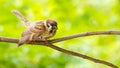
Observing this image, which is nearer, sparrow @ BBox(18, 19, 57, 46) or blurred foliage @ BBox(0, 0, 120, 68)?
sparrow @ BBox(18, 19, 57, 46)

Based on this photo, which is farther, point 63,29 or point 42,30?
point 63,29

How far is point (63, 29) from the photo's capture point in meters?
2.16

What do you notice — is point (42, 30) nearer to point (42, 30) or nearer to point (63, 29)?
point (42, 30)

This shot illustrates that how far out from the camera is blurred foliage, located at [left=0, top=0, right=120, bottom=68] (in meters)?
1.98

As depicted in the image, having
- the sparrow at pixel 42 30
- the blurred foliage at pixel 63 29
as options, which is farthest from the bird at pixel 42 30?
the blurred foliage at pixel 63 29

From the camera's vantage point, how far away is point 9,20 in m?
2.08

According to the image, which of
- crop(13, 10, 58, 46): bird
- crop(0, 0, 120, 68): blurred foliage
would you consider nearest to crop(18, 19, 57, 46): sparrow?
crop(13, 10, 58, 46): bird

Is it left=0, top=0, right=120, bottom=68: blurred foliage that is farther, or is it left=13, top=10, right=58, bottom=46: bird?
left=0, top=0, right=120, bottom=68: blurred foliage

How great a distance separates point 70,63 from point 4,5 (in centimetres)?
50

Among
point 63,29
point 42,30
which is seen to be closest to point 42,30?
point 42,30

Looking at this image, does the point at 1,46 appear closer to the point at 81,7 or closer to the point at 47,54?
the point at 47,54

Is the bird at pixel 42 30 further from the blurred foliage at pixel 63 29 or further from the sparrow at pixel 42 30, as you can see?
the blurred foliage at pixel 63 29

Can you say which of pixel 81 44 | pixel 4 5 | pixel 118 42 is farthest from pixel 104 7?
pixel 4 5

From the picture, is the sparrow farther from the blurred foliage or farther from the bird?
the blurred foliage
